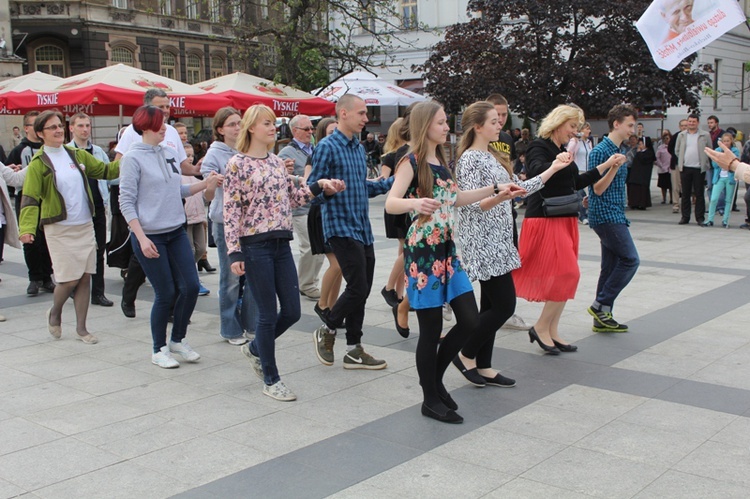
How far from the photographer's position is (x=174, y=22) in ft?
133

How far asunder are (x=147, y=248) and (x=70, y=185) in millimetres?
1499

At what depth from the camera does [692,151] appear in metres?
14.6

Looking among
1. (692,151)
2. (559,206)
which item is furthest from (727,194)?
(559,206)

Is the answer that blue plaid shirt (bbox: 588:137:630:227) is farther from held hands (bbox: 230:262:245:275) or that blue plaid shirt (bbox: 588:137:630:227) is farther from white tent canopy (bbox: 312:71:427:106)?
white tent canopy (bbox: 312:71:427:106)

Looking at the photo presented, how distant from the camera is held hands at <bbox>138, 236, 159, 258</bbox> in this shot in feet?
18.4

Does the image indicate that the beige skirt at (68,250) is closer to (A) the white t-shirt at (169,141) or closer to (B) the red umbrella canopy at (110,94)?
(A) the white t-shirt at (169,141)

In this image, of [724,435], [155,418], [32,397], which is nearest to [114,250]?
[32,397]

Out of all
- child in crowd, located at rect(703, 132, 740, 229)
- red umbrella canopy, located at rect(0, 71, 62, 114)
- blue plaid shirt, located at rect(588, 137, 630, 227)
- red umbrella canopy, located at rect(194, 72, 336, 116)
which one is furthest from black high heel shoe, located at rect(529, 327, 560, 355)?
red umbrella canopy, located at rect(0, 71, 62, 114)

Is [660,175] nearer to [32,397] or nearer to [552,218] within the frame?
[552,218]

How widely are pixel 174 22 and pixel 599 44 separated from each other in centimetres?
2873

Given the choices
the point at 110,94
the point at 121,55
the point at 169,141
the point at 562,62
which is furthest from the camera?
the point at 121,55

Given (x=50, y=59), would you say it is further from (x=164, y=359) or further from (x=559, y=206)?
(x=559, y=206)

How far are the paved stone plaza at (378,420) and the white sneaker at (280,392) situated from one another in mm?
53

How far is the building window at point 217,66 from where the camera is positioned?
42.9 metres
